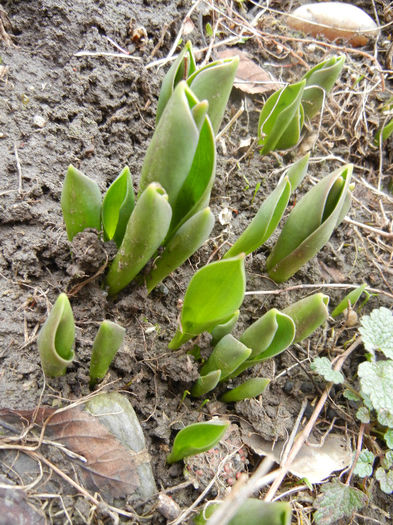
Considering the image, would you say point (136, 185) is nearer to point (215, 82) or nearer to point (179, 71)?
point (179, 71)

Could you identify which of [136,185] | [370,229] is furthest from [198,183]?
[370,229]

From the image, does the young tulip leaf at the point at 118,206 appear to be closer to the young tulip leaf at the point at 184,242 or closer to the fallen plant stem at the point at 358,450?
the young tulip leaf at the point at 184,242

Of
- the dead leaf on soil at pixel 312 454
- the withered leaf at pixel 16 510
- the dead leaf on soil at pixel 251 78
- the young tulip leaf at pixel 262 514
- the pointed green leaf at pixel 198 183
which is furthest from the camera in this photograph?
the dead leaf on soil at pixel 251 78

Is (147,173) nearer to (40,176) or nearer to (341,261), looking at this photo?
(40,176)

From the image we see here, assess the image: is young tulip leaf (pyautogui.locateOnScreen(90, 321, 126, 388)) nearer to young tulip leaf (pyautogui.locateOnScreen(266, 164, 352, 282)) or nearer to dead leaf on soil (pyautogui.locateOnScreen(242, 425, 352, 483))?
dead leaf on soil (pyautogui.locateOnScreen(242, 425, 352, 483))

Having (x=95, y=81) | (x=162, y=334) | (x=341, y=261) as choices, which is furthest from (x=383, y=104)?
(x=162, y=334)

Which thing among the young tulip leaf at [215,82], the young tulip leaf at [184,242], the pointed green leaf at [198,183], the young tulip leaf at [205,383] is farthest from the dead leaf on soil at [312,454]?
the young tulip leaf at [215,82]
